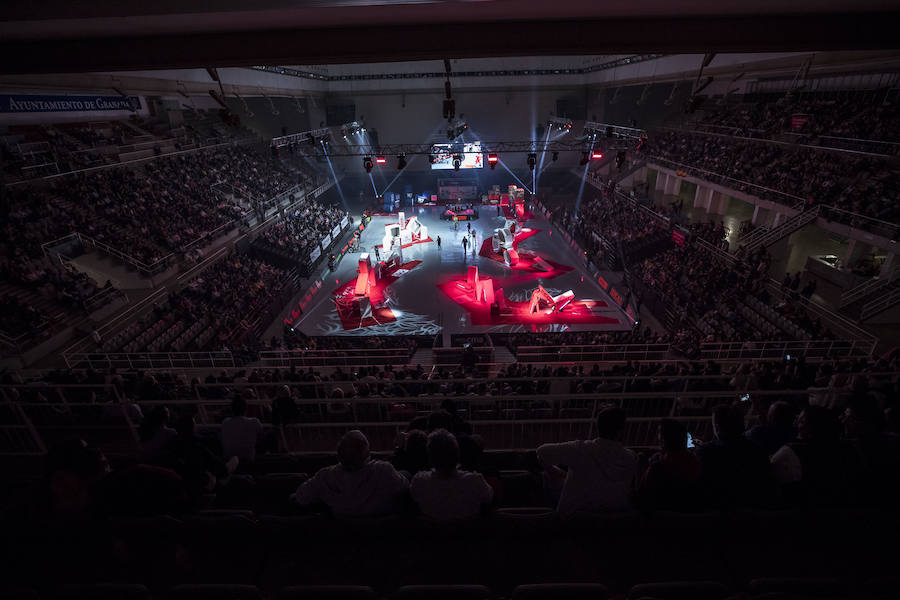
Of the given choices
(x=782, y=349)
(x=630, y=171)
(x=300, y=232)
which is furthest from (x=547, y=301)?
(x=630, y=171)

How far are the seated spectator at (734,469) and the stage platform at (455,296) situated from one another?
1285 centimetres

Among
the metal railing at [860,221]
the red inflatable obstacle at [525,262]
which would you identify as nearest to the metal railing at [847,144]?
the metal railing at [860,221]

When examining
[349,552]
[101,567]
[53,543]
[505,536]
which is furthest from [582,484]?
[53,543]

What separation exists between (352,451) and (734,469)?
8.31 feet

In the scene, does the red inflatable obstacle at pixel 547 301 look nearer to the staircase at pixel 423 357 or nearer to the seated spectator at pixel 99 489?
the staircase at pixel 423 357

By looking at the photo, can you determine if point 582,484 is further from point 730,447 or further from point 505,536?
point 730,447

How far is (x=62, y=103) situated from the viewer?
15930mm

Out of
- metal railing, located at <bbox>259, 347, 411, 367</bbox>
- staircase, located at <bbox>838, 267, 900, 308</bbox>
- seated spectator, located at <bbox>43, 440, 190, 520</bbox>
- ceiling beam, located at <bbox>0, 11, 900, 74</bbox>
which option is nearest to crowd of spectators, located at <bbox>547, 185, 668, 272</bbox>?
staircase, located at <bbox>838, 267, 900, 308</bbox>

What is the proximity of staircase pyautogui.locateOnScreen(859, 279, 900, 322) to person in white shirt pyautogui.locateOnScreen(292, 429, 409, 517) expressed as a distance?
578 inches

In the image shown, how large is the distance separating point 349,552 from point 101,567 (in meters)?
1.67

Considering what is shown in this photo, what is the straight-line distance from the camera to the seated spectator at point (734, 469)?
2.77 m

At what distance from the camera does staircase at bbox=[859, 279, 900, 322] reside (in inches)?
439

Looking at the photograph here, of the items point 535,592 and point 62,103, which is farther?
point 62,103

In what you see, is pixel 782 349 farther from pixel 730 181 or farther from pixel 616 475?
pixel 730 181
